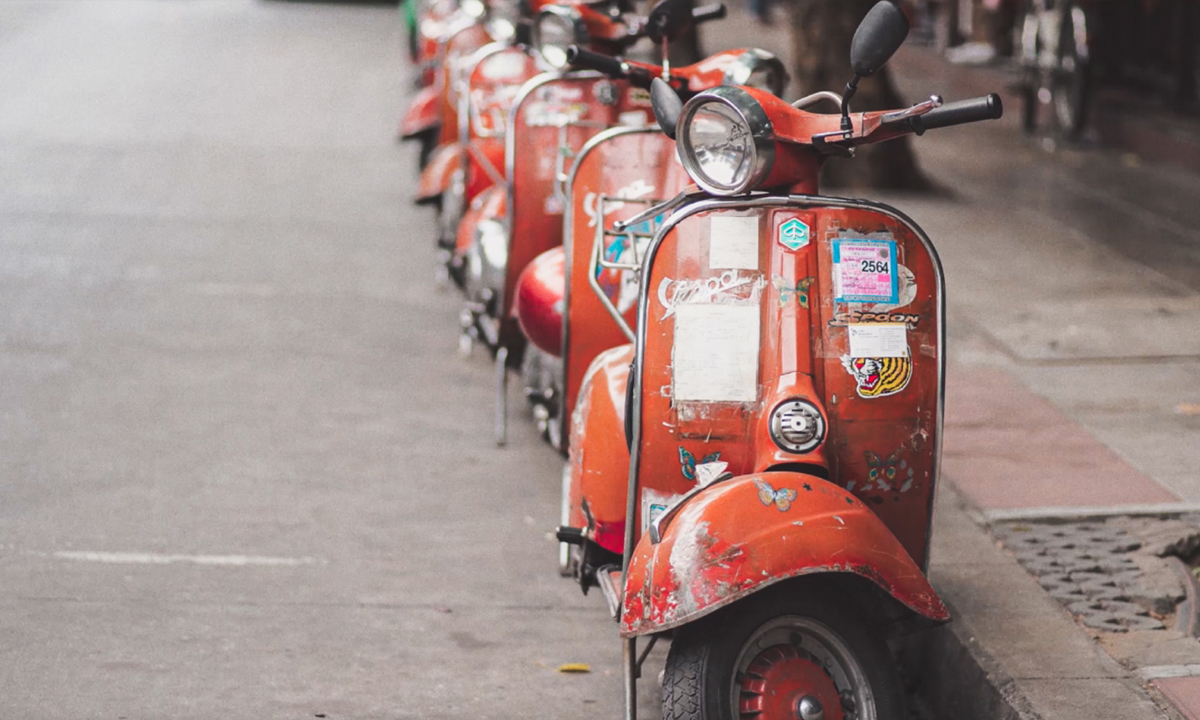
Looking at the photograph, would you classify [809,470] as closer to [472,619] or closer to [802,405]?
[802,405]

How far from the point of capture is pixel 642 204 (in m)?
5.13

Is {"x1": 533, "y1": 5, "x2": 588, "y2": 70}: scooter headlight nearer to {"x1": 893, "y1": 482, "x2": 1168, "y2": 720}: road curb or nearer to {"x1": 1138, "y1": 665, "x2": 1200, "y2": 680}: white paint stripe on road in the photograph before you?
{"x1": 893, "y1": 482, "x2": 1168, "y2": 720}: road curb

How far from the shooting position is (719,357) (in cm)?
366

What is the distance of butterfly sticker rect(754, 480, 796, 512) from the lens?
3336 mm

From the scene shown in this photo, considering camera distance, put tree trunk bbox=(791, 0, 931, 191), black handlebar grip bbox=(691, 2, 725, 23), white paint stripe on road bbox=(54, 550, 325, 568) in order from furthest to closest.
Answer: tree trunk bbox=(791, 0, 931, 191) < black handlebar grip bbox=(691, 2, 725, 23) < white paint stripe on road bbox=(54, 550, 325, 568)

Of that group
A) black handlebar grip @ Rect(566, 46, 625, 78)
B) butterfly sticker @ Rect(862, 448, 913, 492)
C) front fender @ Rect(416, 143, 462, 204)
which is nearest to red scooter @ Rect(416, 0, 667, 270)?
front fender @ Rect(416, 143, 462, 204)

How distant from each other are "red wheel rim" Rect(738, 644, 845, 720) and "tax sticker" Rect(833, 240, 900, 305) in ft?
2.78

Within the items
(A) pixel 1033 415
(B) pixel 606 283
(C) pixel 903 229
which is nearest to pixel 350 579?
(B) pixel 606 283

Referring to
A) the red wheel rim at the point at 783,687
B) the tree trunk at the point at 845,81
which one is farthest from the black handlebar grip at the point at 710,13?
the tree trunk at the point at 845,81

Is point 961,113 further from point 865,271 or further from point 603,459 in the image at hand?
point 603,459

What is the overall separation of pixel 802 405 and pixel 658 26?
7.08ft

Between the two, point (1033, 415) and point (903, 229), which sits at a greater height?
point (903, 229)

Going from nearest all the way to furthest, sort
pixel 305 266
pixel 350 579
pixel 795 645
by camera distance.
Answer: pixel 795 645, pixel 350 579, pixel 305 266

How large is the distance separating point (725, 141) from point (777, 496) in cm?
86
